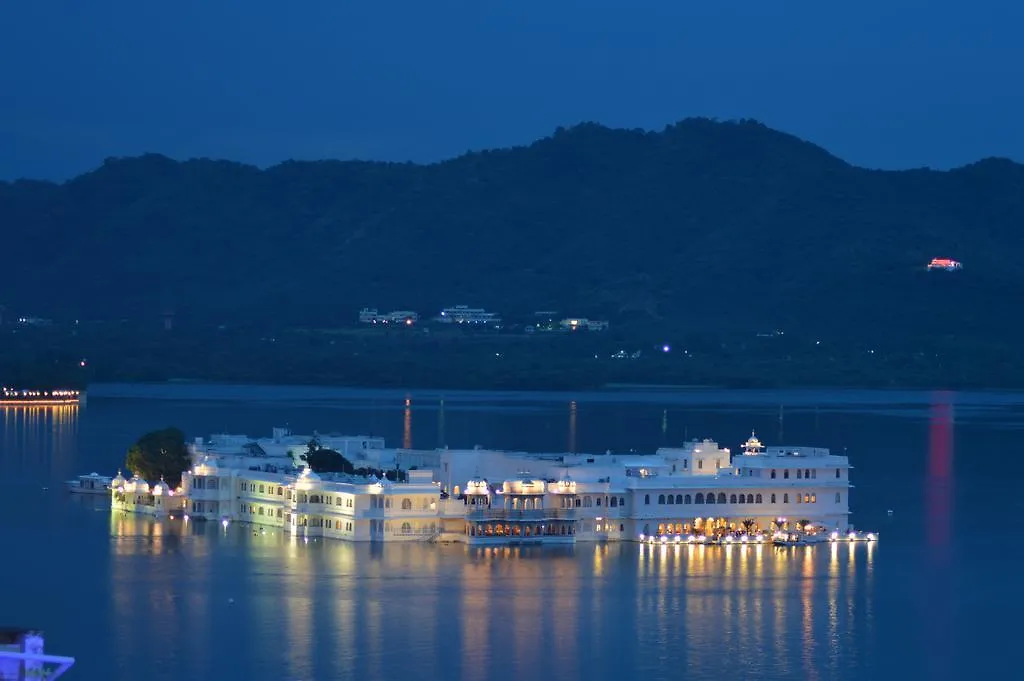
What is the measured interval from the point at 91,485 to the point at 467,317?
277 ft

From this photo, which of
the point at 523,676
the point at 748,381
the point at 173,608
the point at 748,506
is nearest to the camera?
the point at 523,676

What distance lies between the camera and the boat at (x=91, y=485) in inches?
1634

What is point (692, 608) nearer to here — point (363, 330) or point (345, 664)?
point (345, 664)

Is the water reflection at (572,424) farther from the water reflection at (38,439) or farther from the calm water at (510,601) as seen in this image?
the water reflection at (38,439)

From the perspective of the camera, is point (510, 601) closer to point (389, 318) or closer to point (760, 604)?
point (760, 604)

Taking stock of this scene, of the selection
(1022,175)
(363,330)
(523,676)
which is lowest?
(523,676)

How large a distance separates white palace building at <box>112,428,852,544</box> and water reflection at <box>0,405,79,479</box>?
1185cm

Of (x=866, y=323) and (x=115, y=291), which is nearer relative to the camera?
(x=866, y=323)

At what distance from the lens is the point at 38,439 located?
56.8m

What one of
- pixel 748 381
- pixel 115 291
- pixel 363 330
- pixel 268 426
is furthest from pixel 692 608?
pixel 115 291

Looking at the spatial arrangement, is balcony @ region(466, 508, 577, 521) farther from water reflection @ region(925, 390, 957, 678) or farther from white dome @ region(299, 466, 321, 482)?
water reflection @ region(925, 390, 957, 678)

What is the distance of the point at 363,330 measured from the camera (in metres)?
122

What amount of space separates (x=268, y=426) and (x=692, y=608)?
35.7 metres

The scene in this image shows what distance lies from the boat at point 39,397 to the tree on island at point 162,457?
4096 centimetres
